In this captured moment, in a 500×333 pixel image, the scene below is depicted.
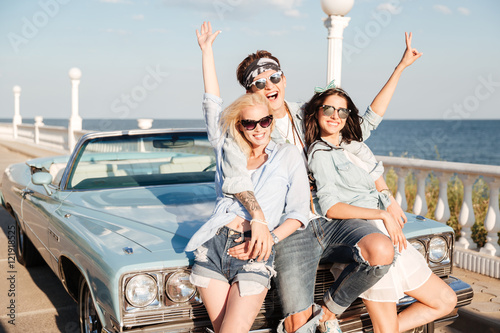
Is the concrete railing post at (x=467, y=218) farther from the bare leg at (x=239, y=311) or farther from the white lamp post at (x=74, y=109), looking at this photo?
the white lamp post at (x=74, y=109)

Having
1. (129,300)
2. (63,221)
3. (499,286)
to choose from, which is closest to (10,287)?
(63,221)

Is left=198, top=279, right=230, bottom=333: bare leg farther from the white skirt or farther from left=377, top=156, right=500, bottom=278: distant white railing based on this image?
left=377, top=156, right=500, bottom=278: distant white railing

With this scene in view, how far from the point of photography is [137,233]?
2.90m

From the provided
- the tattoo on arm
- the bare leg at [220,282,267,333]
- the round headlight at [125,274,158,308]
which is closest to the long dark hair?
the tattoo on arm

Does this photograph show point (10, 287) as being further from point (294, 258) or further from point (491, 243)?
point (491, 243)

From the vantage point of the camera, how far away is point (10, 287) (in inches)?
186

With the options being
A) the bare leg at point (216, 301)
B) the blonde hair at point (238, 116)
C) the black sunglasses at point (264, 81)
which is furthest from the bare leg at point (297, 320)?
the black sunglasses at point (264, 81)

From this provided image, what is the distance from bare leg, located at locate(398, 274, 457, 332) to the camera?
2.81m

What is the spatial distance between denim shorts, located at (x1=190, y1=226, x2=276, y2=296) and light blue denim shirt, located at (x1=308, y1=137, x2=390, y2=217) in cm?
48

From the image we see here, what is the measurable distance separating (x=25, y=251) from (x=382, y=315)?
387 centimetres

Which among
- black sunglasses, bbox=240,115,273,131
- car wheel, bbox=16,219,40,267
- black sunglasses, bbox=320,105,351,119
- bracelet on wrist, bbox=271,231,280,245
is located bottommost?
car wheel, bbox=16,219,40,267

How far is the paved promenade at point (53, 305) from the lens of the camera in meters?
3.83

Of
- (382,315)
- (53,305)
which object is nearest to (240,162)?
(382,315)

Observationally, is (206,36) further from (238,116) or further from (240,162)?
→ (240,162)
